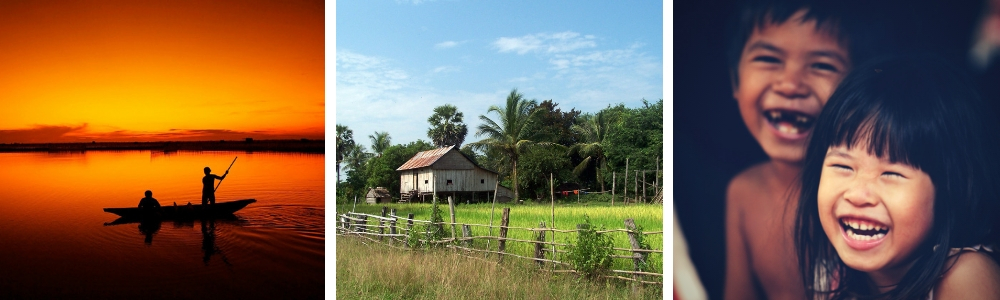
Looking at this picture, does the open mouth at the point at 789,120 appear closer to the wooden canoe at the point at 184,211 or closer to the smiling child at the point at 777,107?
the smiling child at the point at 777,107

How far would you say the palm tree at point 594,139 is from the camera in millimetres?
8172

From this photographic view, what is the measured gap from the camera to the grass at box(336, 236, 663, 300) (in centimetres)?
617

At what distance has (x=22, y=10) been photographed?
3.64 m

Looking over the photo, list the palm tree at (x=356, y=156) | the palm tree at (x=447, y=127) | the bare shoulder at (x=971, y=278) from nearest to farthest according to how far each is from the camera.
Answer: the bare shoulder at (x=971, y=278) → the palm tree at (x=447, y=127) → the palm tree at (x=356, y=156)

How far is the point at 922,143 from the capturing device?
2398mm

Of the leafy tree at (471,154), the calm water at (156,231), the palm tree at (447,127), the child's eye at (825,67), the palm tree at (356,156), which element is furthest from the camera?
the palm tree at (356,156)

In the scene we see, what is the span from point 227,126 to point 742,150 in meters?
2.62

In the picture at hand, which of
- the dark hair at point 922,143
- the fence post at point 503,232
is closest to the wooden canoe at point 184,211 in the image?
the dark hair at point 922,143

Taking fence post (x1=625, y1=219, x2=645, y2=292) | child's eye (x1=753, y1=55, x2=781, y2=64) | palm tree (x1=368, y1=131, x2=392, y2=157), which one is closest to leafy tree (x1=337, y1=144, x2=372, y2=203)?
palm tree (x1=368, y1=131, x2=392, y2=157)

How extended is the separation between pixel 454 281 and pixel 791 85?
A: 4.36 metres

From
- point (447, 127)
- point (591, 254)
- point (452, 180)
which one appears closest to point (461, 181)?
point (452, 180)

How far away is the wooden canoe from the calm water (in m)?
0.03

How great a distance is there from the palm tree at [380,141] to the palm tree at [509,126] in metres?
0.98

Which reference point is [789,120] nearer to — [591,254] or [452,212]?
[591,254]
